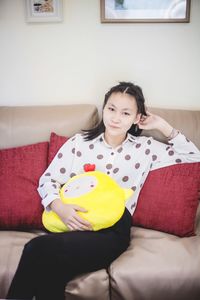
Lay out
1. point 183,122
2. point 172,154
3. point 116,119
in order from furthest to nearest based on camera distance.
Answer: point 183,122
point 172,154
point 116,119

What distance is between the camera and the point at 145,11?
1927mm

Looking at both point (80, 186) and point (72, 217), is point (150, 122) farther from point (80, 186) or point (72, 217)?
point (72, 217)

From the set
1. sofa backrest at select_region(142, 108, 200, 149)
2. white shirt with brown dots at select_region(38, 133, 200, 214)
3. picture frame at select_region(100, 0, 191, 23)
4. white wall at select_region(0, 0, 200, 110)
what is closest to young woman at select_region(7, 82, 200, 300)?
white shirt with brown dots at select_region(38, 133, 200, 214)

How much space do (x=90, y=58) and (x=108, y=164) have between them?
0.75m

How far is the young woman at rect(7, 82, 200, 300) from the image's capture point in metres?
1.29

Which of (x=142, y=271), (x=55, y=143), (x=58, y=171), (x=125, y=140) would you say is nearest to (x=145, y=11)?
(x=125, y=140)

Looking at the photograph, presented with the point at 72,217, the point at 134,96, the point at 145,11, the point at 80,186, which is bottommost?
the point at 72,217

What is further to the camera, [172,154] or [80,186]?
[172,154]

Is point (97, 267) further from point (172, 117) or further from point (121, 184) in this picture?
point (172, 117)

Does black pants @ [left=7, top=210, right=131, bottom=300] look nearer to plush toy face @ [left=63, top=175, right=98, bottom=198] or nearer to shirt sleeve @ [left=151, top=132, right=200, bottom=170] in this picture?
plush toy face @ [left=63, top=175, right=98, bottom=198]

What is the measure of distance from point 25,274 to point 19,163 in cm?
65

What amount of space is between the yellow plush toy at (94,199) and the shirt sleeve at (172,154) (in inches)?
11.4

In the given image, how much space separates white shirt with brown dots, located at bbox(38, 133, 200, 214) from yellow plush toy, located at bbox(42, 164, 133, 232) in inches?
6.1

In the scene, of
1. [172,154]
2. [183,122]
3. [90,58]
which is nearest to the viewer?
[172,154]
